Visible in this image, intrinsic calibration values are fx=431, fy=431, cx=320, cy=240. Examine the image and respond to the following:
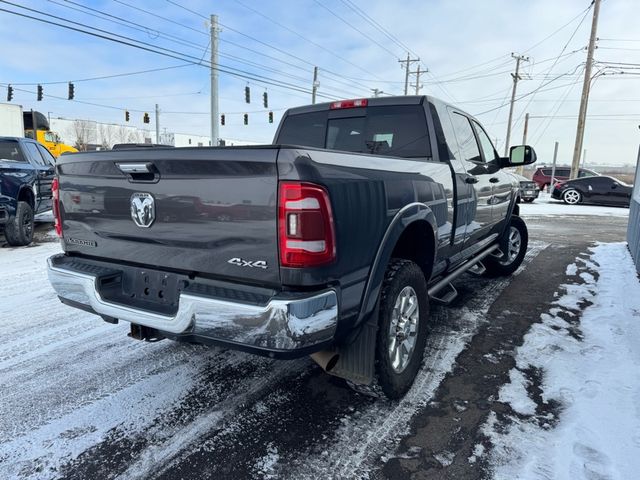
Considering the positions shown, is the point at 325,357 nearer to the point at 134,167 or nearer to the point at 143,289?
the point at 143,289

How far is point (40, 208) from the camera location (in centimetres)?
852

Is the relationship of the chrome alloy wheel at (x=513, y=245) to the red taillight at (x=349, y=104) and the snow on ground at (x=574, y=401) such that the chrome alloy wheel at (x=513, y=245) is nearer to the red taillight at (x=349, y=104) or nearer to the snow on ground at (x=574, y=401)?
the snow on ground at (x=574, y=401)

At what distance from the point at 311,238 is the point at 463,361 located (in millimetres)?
2102

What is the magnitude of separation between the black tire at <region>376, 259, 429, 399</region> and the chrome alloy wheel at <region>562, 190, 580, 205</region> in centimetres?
1950

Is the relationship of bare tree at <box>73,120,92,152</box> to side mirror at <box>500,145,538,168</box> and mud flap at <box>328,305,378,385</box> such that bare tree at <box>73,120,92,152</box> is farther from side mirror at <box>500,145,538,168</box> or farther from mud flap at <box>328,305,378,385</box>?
mud flap at <box>328,305,378,385</box>

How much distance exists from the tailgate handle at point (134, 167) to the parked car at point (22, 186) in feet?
19.7

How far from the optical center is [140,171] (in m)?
2.34

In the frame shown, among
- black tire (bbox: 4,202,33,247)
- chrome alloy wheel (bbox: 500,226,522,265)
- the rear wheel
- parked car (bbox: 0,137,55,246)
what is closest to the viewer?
chrome alloy wheel (bbox: 500,226,522,265)

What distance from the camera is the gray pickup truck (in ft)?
6.40

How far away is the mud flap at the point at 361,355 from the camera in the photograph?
243cm

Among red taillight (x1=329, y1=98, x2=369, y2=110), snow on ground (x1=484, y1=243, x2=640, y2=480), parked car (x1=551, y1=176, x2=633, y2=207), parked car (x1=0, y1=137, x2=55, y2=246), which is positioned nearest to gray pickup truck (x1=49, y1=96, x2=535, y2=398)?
red taillight (x1=329, y1=98, x2=369, y2=110)

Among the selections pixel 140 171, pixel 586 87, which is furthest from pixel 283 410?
pixel 586 87

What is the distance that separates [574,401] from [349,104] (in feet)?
9.24

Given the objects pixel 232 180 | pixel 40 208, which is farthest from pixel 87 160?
pixel 40 208
